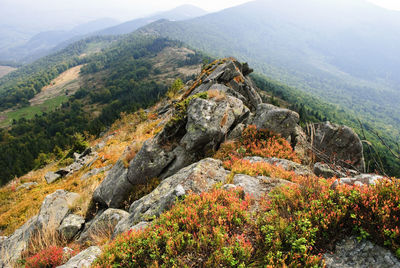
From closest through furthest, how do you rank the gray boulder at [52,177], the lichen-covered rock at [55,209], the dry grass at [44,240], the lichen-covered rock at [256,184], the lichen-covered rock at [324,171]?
the lichen-covered rock at [256,184]
the lichen-covered rock at [324,171]
the dry grass at [44,240]
the lichen-covered rock at [55,209]
the gray boulder at [52,177]

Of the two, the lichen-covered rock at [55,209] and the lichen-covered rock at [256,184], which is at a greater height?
the lichen-covered rock at [256,184]

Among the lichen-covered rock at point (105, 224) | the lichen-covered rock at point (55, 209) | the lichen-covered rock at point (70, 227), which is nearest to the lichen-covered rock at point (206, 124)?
the lichen-covered rock at point (105, 224)

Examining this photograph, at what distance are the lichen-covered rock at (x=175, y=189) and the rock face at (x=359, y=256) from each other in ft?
14.6

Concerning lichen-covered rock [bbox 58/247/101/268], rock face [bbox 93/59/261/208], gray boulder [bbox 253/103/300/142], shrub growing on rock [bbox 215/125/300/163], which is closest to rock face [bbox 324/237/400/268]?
shrub growing on rock [bbox 215/125/300/163]

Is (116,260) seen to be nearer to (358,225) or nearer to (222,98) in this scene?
(358,225)

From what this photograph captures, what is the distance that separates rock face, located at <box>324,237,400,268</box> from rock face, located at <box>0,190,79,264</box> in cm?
1245

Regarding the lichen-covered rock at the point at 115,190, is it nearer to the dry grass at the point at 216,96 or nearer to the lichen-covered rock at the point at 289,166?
the dry grass at the point at 216,96

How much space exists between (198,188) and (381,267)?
543cm

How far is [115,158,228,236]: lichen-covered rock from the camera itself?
7289 millimetres

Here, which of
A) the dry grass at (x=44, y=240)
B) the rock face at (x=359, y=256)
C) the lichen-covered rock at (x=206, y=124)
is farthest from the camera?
the lichen-covered rock at (x=206, y=124)

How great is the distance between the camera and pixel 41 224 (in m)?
10.2

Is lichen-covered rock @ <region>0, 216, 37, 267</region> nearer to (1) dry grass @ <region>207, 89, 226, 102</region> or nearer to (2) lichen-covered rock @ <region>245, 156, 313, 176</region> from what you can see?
(2) lichen-covered rock @ <region>245, 156, 313, 176</region>

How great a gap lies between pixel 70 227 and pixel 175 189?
7.36m

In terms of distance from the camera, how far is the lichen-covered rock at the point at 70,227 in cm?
993
